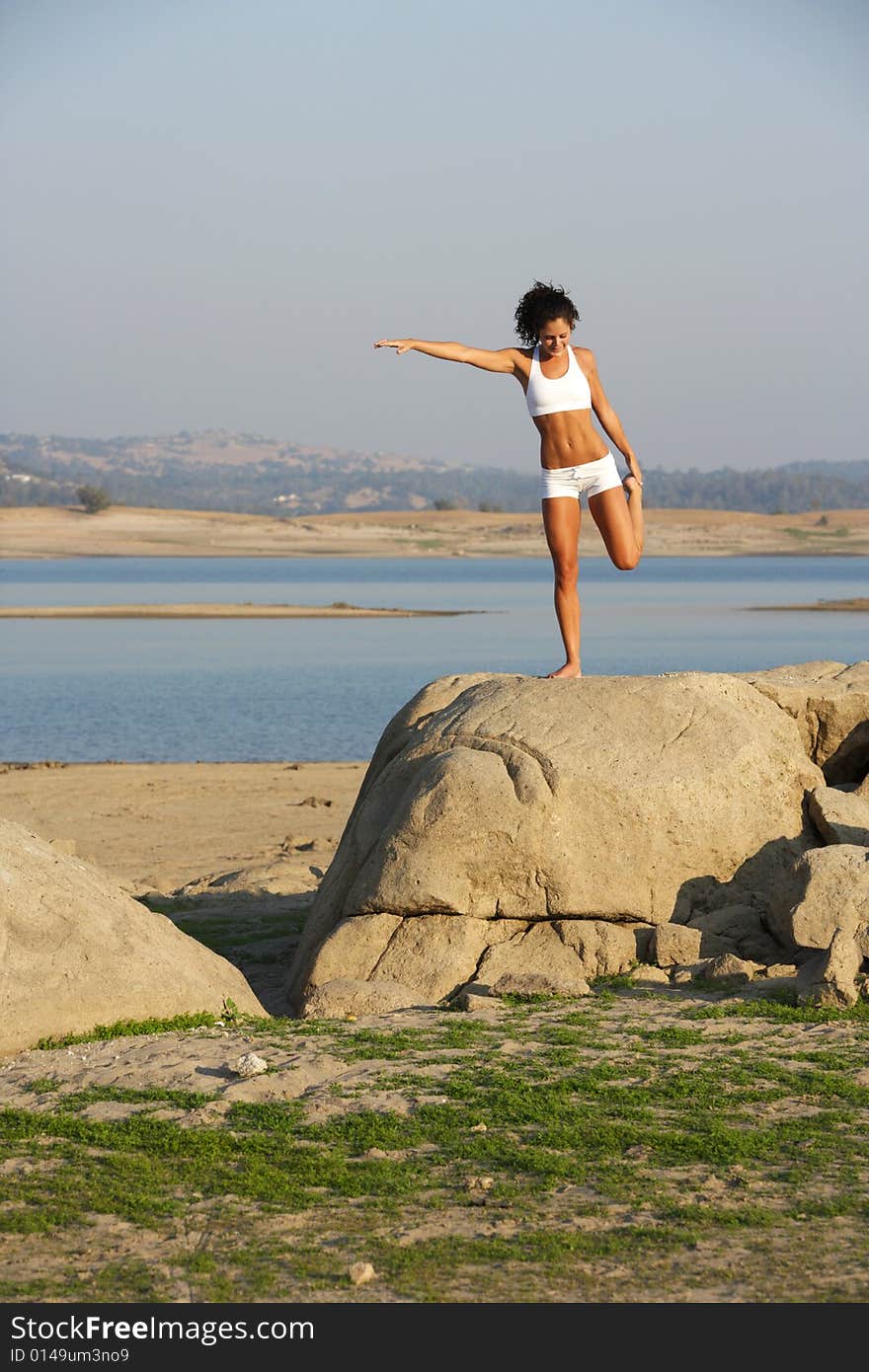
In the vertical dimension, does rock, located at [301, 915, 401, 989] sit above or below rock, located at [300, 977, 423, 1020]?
above

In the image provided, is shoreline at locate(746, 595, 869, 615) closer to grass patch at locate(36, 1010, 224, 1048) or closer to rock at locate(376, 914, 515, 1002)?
rock at locate(376, 914, 515, 1002)

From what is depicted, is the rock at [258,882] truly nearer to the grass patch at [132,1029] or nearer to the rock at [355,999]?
the rock at [355,999]

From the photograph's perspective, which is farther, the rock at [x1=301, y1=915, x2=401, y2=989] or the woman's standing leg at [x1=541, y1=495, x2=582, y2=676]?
the woman's standing leg at [x1=541, y1=495, x2=582, y2=676]

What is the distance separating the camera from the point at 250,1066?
27.1 feet

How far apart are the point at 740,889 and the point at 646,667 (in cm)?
2618

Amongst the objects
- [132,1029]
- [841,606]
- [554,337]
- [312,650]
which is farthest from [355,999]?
[841,606]

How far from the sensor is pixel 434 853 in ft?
34.6

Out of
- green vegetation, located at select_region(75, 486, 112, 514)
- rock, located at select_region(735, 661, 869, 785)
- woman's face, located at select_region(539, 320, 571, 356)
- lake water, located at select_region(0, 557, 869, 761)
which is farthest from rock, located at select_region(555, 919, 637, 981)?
green vegetation, located at select_region(75, 486, 112, 514)

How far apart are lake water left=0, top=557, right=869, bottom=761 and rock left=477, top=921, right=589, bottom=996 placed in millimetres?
15929

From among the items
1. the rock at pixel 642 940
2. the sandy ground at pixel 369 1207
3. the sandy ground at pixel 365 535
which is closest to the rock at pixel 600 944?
the rock at pixel 642 940

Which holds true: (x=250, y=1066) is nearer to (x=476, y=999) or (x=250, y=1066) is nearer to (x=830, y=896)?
(x=476, y=999)

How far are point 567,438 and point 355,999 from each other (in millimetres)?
4294

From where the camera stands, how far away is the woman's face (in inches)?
444
